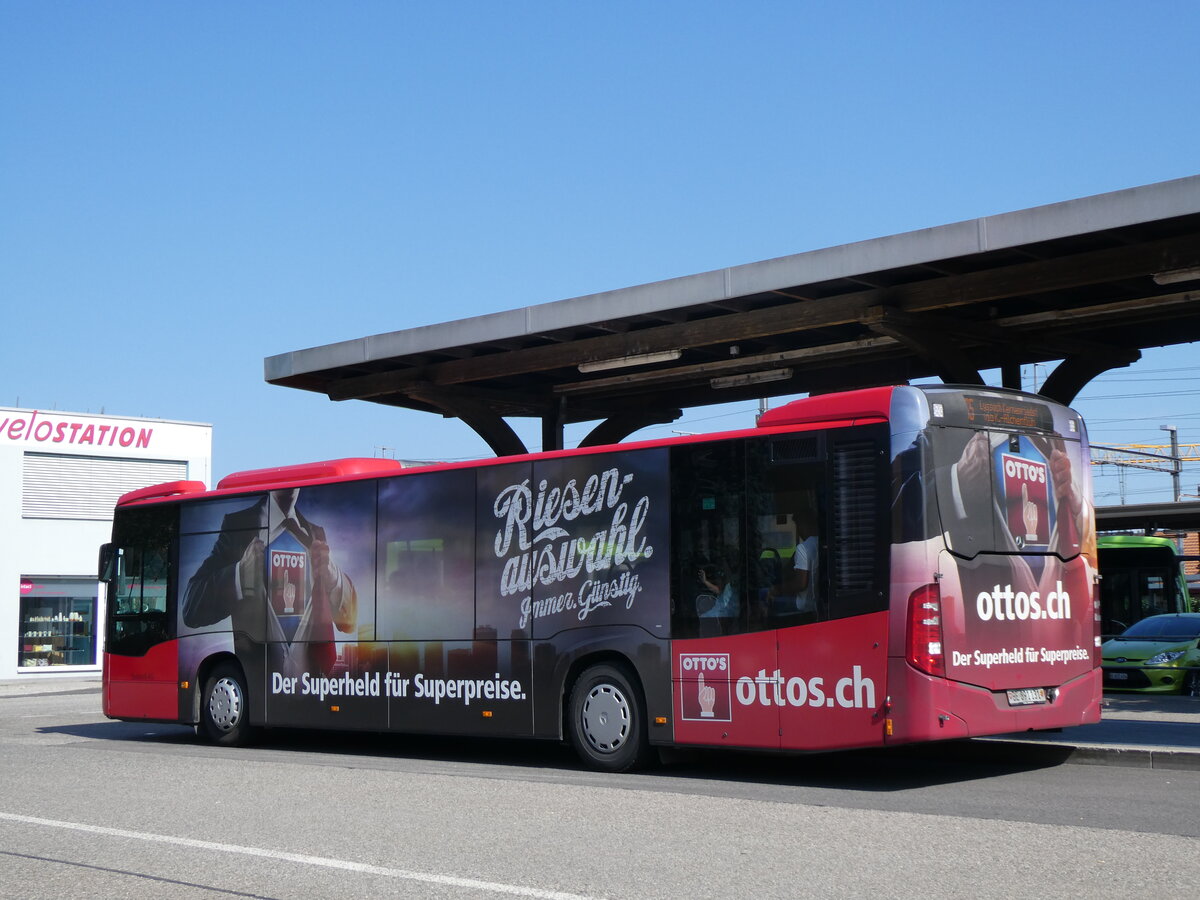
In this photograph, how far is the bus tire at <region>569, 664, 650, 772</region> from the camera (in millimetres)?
11961

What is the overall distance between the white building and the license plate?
36098mm

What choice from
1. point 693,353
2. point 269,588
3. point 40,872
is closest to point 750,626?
point 40,872

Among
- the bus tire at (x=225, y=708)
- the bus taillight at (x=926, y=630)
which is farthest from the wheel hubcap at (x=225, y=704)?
the bus taillight at (x=926, y=630)

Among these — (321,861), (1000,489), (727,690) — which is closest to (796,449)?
(1000,489)

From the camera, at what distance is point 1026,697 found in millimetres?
10602

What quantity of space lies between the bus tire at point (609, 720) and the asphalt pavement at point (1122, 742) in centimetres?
300

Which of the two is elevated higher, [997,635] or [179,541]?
[179,541]

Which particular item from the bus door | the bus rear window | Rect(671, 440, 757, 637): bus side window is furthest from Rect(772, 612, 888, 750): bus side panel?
the bus rear window

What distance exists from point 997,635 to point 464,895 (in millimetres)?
5502

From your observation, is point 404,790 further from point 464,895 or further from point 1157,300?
point 1157,300

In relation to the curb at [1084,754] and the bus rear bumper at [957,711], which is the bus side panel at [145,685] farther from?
the bus rear bumper at [957,711]

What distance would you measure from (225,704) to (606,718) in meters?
6.25

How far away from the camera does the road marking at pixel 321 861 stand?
21.4 feet

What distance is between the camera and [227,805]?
10.1m
